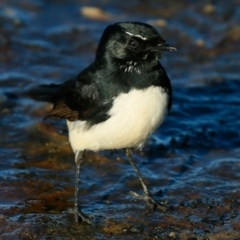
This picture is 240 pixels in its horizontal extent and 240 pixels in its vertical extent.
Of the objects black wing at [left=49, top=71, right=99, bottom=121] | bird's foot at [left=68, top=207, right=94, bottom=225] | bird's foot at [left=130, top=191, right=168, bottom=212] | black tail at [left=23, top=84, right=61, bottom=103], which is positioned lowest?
bird's foot at [left=68, top=207, right=94, bottom=225]

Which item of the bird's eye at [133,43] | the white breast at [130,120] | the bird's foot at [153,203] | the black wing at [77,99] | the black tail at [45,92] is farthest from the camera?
the black tail at [45,92]

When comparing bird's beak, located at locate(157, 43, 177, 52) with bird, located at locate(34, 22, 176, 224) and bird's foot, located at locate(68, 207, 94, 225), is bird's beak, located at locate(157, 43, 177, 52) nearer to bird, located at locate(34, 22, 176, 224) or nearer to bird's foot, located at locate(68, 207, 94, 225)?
bird, located at locate(34, 22, 176, 224)

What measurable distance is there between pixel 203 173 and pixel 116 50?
180 cm

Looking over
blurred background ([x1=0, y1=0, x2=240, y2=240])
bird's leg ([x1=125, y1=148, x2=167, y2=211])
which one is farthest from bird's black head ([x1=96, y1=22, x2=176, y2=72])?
blurred background ([x1=0, y1=0, x2=240, y2=240])

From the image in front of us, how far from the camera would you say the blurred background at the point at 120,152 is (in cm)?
625

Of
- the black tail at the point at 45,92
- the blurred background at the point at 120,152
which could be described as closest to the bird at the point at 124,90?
the blurred background at the point at 120,152

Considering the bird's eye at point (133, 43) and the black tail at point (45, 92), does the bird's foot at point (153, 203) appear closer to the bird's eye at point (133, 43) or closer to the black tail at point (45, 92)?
the bird's eye at point (133, 43)

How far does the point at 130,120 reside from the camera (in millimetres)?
5910

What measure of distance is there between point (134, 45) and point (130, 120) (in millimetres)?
634

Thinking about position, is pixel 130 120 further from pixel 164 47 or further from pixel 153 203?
pixel 153 203

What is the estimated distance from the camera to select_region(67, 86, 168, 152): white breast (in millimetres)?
5867

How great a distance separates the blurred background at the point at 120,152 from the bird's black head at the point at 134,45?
54.6 inches

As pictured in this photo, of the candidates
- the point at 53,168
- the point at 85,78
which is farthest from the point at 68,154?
the point at 85,78

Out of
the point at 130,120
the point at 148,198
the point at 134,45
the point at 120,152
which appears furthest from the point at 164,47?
the point at 120,152
